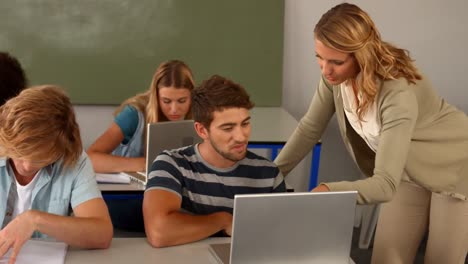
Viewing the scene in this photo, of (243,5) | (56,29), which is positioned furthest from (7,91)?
(243,5)

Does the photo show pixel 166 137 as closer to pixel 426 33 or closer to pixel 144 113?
pixel 144 113

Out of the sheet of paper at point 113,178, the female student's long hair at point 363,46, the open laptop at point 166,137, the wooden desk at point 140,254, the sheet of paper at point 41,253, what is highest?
the female student's long hair at point 363,46

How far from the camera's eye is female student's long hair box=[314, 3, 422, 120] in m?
2.39

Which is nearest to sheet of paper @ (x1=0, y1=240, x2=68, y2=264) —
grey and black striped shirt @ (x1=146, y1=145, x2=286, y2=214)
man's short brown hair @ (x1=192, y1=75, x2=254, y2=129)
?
grey and black striped shirt @ (x1=146, y1=145, x2=286, y2=214)

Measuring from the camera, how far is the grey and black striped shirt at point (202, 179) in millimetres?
2570

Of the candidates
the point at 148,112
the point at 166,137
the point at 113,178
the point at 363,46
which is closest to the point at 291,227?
the point at 363,46

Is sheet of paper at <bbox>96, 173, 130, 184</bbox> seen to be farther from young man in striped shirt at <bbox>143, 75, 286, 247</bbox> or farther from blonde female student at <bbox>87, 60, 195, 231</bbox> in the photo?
young man in striped shirt at <bbox>143, 75, 286, 247</bbox>

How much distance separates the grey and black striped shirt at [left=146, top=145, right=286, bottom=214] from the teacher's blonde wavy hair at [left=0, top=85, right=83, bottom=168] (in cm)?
38

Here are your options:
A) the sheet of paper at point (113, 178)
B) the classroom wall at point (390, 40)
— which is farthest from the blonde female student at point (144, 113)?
the classroom wall at point (390, 40)

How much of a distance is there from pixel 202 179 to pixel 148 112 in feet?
3.75

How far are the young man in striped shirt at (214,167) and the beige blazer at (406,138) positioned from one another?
0.81 feet

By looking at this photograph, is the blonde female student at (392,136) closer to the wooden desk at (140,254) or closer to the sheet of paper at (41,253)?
the wooden desk at (140,254)

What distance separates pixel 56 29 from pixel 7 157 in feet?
8.81

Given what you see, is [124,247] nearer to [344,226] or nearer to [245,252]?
[245,252]
